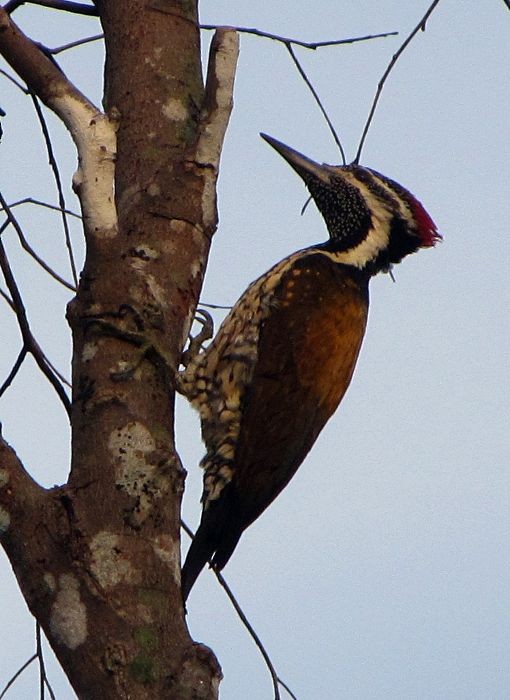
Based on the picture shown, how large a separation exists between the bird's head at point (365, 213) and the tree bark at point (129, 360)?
3.90ft

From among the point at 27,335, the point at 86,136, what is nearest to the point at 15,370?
the point at 27,335

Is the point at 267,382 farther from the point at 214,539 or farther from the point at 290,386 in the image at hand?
the point at 214,539

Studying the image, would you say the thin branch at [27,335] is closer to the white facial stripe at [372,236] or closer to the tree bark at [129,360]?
the tree bark at [129,360]

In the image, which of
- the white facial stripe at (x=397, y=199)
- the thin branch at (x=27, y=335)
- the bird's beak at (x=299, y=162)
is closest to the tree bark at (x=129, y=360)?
the thin branch at (x=27, y=335)

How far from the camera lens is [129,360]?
89.4 inches

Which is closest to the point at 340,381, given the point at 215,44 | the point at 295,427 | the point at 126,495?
the point at 295,427

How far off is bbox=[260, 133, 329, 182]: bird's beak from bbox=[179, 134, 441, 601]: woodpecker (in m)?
0.43

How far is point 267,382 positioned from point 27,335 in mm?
872

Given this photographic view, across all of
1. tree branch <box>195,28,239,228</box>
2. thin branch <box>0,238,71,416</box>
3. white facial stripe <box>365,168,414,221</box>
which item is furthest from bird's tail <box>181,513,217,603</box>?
white facial stripe <box>365,168,414,221</box>

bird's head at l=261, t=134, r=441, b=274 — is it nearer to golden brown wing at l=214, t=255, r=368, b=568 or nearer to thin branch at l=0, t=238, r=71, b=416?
golden brown wing at l=214, t=255, r=368, b=568

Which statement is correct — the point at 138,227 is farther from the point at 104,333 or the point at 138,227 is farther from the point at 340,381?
the point at 340,381

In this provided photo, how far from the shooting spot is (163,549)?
1999 millimetres

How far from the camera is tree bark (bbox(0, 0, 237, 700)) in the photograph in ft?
6.13

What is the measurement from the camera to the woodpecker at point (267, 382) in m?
3.22
